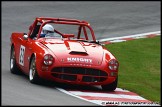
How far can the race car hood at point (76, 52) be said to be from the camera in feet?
46.4

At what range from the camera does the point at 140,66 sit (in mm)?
17734

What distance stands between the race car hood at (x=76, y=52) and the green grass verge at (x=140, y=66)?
0.93m

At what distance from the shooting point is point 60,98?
12547 millimetres

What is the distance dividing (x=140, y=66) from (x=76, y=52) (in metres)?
3.75

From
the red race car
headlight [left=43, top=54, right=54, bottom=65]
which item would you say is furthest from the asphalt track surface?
headlight [left=43, top=54, right=54, bottom=65]

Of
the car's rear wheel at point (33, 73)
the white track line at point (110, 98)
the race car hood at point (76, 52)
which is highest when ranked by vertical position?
the race car hood at point (76, 52)

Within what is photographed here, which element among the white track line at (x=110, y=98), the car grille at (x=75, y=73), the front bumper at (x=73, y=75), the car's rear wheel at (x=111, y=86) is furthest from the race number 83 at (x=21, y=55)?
the car's rear wheel at (x=111, y=86)

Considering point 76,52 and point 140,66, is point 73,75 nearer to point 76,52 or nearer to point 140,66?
point 76,52

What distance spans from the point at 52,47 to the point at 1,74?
58.3 inches

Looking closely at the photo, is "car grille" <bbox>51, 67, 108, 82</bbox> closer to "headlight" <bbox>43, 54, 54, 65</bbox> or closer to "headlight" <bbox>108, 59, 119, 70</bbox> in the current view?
"headlight" <bbox>43, 54, 54, 65</bbox>

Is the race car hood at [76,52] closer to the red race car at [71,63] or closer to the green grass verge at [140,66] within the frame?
the red race car at [71,63]

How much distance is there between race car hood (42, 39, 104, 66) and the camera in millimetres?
14156

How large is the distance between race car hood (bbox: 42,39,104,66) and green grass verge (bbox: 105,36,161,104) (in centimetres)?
93

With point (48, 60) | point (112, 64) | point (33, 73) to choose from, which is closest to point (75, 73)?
point (48, 60)
